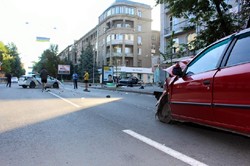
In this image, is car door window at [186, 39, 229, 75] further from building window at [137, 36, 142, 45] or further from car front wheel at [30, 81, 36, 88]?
building window at [137, 36, 142, 45]

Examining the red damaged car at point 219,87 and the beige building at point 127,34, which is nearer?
the red damaged car at point 219,87

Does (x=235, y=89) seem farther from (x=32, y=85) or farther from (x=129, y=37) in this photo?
(x=129, y=37)

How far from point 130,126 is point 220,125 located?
2599 millimetres

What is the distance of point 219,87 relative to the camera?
15.3 feet

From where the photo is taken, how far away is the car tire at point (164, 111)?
7.15m

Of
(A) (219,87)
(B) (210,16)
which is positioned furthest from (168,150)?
(B) (210,16)

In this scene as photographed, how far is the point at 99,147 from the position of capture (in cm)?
502

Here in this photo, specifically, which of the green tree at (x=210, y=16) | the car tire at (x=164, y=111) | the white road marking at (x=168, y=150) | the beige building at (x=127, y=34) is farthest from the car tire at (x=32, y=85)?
the beige building at (x=127, y=34)

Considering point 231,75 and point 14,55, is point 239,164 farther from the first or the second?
point 14,55

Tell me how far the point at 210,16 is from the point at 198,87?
482 inches

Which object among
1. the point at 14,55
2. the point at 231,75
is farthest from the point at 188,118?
the point at 14,55

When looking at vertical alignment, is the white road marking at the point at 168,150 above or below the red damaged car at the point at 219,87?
below

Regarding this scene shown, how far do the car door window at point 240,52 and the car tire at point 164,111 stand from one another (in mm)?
2584

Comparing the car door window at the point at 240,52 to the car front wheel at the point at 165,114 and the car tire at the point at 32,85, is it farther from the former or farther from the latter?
the car tire at the point at 32,85
